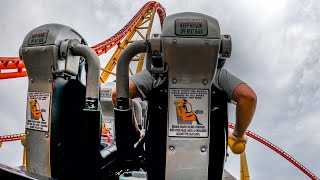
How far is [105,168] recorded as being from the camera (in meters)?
2.47

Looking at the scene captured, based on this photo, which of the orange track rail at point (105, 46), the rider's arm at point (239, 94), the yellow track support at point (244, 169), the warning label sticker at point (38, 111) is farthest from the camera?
the orange track rail at point (105, 46)

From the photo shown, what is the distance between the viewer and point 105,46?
51.3 feet

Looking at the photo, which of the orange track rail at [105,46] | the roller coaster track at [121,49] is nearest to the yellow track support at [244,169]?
the roller coaster track at [121,49]

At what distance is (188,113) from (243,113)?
1.36ft

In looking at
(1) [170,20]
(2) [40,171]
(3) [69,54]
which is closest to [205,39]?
(1) [170,20]

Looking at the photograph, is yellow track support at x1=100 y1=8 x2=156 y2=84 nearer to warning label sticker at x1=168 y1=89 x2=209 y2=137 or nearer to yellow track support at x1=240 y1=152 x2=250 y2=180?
yellow track support at x1=240 y1=152 x2=250 y2=180

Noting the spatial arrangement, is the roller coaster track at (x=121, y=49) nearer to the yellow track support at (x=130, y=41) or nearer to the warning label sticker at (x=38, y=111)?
the yellow track support at (x=130, y=41)

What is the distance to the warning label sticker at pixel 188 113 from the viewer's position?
190 centimetres

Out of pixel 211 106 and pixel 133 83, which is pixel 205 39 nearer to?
pixel 211 106

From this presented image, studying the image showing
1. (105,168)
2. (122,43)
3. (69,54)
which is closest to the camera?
(69,54)

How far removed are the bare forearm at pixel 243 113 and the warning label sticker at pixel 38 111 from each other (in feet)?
3.69

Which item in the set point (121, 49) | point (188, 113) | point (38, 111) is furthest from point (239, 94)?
point (121, 49)

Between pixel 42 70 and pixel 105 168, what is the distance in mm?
771

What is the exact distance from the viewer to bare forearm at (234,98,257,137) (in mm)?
2094
